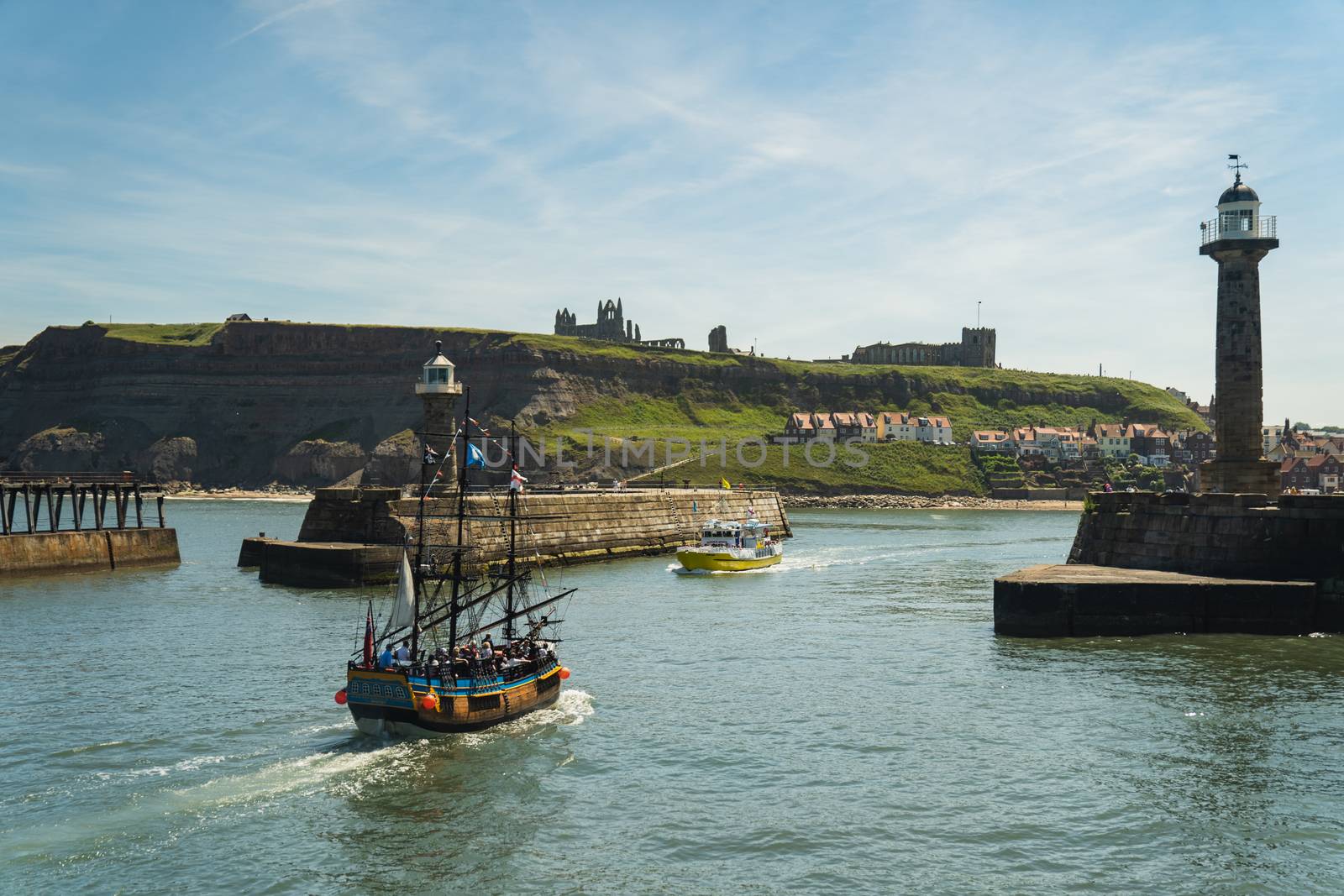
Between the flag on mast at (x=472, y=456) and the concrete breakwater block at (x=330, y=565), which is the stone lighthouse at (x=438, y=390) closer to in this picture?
the concrete breakwater block at (x=330, y=565)

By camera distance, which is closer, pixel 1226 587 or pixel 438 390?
pixel 1226 587

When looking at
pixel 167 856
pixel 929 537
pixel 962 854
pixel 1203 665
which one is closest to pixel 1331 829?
pixel 962 854

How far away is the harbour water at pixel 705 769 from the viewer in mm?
21422

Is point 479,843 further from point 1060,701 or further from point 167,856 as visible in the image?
point 1060,701

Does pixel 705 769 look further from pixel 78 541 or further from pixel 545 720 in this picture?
pixel 78 541

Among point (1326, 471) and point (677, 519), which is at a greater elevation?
point (1326, 471)

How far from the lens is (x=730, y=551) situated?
72062 millimetres

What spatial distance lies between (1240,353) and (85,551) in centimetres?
6201

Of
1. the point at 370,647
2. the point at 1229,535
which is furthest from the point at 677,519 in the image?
the point at 370,647

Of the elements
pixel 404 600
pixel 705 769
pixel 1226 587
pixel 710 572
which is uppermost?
pixel 404 600

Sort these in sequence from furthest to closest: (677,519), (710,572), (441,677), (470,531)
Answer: (677,519) < (710,572) < (470,531) < (441,677)

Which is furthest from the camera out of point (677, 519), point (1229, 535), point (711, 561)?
point (677, 519)

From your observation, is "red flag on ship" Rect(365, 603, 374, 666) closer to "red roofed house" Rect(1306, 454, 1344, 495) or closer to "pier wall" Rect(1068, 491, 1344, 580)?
"pier wall" Rect(1068, 491, 1344, 580)

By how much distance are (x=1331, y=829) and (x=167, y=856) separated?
74.2ft
